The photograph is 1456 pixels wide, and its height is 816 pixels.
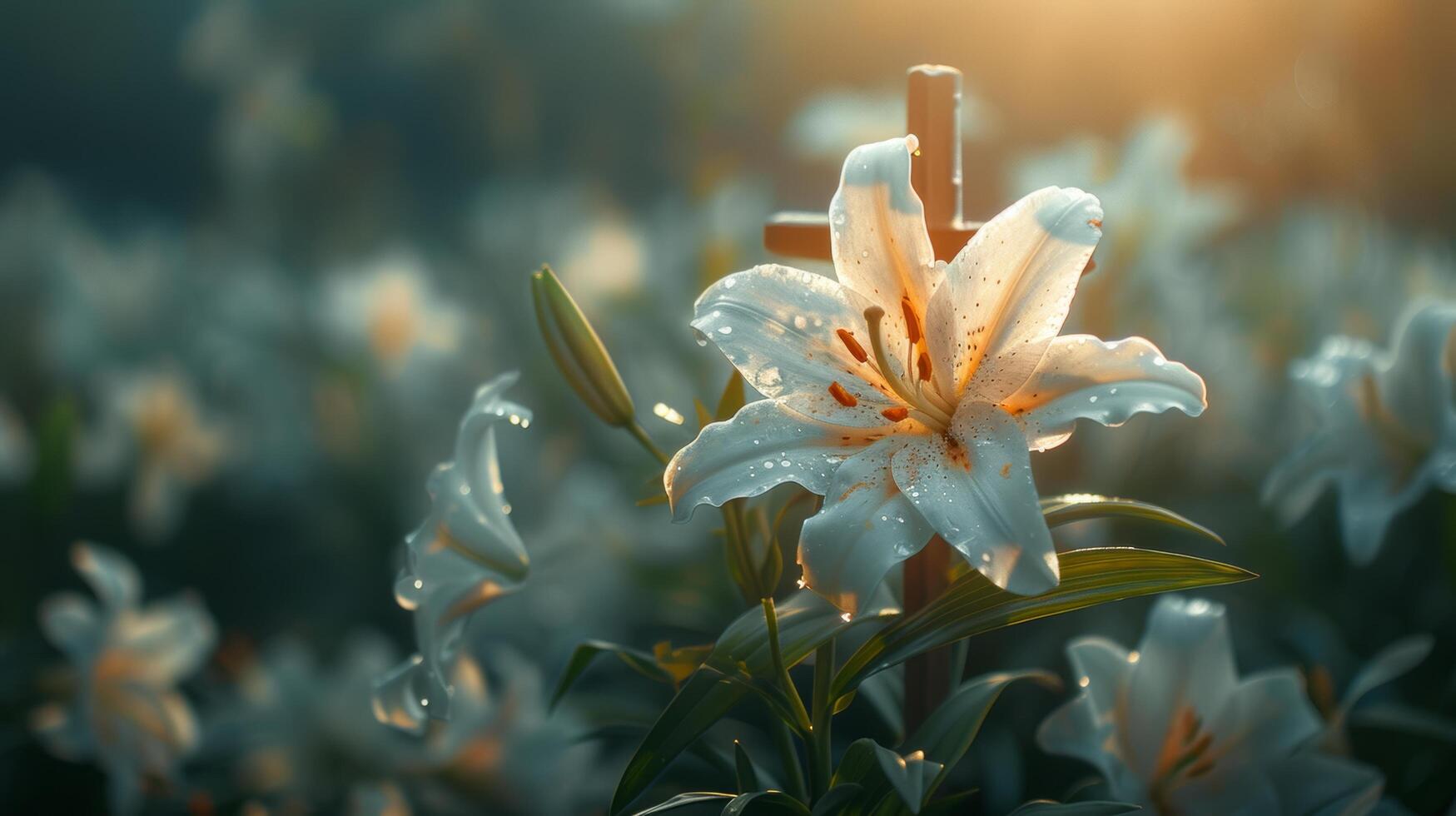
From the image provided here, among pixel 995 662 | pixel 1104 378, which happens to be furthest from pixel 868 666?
pixel 995 662

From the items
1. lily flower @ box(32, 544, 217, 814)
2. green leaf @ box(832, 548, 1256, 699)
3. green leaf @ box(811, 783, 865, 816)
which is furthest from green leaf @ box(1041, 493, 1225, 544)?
lily flower @ box(32, 544, 217, 814)

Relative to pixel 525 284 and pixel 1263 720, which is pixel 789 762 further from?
pixel 525 284

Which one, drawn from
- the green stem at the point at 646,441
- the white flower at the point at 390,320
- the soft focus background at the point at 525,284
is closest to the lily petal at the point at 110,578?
the soft focus background at the point at 525,284

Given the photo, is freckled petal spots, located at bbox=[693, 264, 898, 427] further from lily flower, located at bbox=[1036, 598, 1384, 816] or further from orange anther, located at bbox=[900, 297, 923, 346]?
lily flower, located at bbox=[1036, 598, 1384, 816]

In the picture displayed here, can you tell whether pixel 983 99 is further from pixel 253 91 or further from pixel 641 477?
pixel 253 91

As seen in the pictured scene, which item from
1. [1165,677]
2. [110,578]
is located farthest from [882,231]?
[110,578]

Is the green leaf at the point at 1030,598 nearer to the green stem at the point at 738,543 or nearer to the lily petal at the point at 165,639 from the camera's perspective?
the green stem at the point at 738,543
